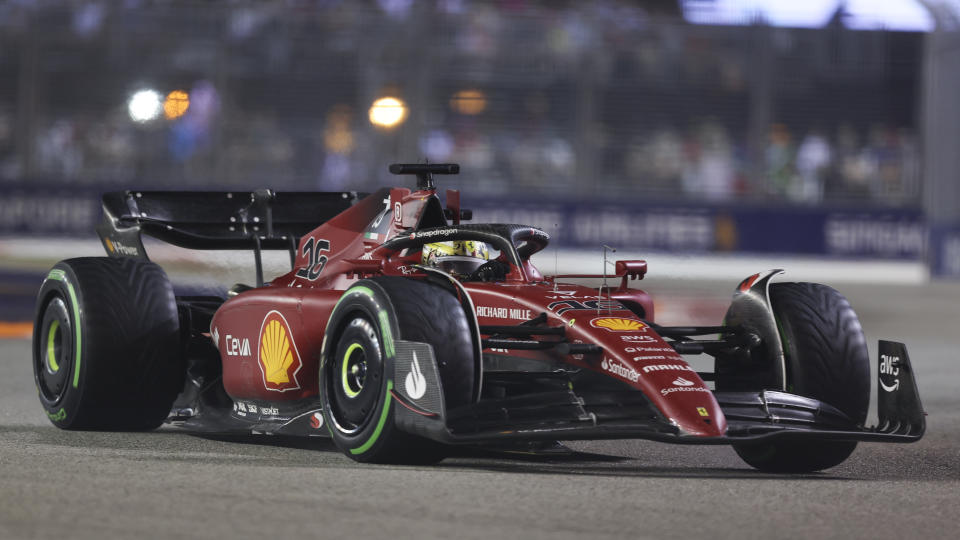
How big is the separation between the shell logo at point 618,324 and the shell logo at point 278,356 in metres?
1.48

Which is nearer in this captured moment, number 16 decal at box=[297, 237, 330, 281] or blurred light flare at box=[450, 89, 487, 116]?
number 16 decal at box=[297, 237, 330, 281]

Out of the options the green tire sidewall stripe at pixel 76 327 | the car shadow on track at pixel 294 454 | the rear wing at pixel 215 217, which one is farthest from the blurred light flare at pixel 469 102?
the car shadow on track at pixel 294 454

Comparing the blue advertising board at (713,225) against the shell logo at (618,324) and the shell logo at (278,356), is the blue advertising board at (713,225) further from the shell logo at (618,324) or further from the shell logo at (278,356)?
the shell logo at (618,324)

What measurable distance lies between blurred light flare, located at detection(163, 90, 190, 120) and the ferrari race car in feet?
36.8

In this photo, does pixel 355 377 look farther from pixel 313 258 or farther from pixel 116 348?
pixel 116 348

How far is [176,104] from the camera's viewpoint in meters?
20.6

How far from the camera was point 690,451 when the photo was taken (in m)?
7.79

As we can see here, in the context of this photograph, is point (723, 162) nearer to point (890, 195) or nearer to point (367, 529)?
point (890, 195)

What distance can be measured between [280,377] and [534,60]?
14507 millimetres

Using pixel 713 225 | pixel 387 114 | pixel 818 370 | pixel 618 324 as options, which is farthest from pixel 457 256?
pixel 713 225

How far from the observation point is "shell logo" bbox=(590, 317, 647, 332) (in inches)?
260

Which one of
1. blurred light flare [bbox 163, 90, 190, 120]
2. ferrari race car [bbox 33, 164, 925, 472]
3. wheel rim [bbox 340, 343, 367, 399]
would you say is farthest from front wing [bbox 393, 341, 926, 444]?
blurred light flare [bbox 163, 90, 190, 120]

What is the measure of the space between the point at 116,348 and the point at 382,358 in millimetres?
2003

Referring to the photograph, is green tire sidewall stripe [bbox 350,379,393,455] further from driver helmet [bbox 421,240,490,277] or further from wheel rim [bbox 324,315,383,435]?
driver helmet [bbox 421,240,490,277]
